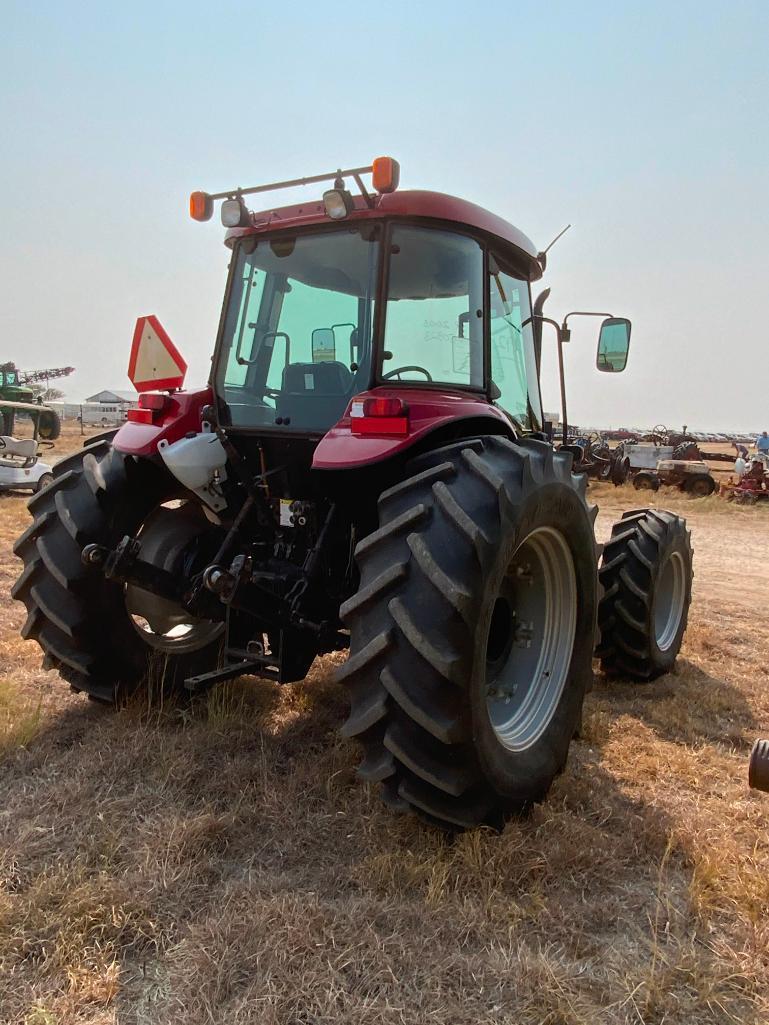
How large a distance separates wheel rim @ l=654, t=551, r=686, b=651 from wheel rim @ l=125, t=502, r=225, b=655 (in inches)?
111

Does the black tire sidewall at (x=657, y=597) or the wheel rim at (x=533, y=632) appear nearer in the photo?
the wheel rim at (x=533, y=632)

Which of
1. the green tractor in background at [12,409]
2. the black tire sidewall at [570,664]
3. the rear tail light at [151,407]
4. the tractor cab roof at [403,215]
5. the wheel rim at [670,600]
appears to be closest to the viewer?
the black tire sidewall at [570,664]

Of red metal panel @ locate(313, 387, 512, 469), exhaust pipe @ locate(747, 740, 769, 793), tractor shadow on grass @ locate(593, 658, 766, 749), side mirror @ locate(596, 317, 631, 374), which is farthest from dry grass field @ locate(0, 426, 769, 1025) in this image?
side mirror @ locate(596, 317, 631, 374)

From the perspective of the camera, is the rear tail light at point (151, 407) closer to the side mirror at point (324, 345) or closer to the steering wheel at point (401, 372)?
the side mirror at point (324, 345)

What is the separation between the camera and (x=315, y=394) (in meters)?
3.29

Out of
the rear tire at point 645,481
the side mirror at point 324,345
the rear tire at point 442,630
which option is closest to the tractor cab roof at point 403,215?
the side mirror at point 324,345

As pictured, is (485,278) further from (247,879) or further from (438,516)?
(247,879)

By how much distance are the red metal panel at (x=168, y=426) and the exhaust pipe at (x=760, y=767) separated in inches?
102

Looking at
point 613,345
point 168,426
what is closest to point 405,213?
point 168,426

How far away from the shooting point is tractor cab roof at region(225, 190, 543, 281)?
3094mm

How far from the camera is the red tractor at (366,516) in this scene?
2434 millimetres

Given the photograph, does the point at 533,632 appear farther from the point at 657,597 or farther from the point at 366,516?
the point at 657,597

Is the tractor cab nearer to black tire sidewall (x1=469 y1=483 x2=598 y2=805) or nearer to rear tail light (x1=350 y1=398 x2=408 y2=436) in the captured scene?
rear tail light (x1=350 y1=398 x2=408 y2=436)

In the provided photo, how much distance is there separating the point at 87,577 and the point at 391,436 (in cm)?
160
